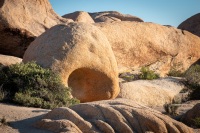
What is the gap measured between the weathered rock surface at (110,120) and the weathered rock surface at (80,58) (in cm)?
372

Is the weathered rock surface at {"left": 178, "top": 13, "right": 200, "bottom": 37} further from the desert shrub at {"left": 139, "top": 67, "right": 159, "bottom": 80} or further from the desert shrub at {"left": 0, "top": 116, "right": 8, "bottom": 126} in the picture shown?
the desert shrub at {"left": 0, "top": 116, "right": 8, "bottom": 126}

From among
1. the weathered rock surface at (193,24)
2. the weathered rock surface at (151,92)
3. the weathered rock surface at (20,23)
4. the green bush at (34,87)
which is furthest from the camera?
the weathered rock surface at (193,24)

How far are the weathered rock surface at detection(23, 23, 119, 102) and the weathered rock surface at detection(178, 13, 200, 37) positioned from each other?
1882 centimetres

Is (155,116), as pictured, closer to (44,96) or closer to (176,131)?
(176,131)

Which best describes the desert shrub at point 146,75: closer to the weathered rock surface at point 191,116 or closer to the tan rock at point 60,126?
the weathered rock surface at point 191,116

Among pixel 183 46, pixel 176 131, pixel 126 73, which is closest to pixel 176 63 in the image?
pixel 183 46

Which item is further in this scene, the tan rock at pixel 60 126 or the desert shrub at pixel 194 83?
the desert shrub at pixel 194 83

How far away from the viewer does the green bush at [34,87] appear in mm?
7934

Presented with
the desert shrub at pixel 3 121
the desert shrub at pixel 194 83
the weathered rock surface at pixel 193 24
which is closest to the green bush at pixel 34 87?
the desert shrub at pixel 3 121

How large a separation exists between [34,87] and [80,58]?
6.15 ft

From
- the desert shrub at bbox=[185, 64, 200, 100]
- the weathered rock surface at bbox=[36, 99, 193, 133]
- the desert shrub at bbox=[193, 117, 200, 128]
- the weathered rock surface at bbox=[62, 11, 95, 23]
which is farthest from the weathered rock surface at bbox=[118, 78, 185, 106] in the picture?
the weathered rock surface at bbox=[62, 11, 95, 23]

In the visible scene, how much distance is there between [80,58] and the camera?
32.4 ft

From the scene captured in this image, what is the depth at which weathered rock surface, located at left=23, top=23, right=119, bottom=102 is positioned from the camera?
966cm

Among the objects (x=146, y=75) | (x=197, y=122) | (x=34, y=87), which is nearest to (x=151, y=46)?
(x=146, y=75)
